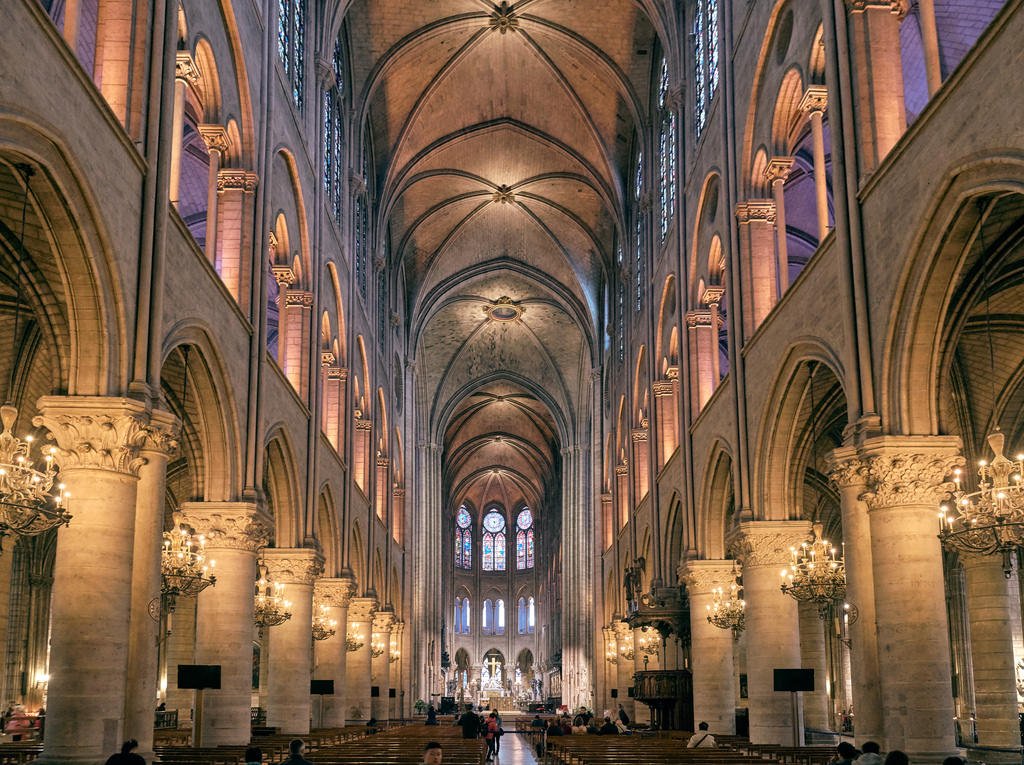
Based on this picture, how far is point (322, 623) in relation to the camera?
92.8ft

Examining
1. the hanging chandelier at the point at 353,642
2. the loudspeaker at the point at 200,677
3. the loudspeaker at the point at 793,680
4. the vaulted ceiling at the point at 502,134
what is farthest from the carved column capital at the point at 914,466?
the hanging chandelier at the point at 353,642

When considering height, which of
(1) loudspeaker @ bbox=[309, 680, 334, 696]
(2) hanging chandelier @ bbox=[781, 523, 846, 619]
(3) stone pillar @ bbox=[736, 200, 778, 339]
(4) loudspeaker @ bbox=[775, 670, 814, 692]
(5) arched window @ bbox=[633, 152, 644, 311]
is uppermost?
(5) arched window @ bbox=[633, 152, 644, 311]

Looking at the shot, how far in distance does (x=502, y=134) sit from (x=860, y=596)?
A: 97.5 ft

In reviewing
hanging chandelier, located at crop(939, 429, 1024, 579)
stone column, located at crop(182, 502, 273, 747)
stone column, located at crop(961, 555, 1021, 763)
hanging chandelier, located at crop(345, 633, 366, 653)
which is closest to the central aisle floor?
hanging chandelier, located at crop(345, 633, 366, 653)

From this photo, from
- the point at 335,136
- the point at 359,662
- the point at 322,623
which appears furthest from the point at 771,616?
the point at 335,136

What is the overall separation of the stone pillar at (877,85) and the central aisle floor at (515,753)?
61.1 ft

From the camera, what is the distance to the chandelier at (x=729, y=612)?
78.2 ft

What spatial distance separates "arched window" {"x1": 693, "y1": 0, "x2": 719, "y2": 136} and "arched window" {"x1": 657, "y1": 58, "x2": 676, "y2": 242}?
2.10 meters

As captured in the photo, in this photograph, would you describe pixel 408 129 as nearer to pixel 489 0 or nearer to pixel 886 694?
pixel 489 0

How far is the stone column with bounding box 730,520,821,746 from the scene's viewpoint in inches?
780

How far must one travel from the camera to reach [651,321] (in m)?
32.0

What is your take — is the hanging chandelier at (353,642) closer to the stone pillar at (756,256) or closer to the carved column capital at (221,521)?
the carved column capital at (221,521)

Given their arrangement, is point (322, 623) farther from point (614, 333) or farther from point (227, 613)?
point (614, 333)

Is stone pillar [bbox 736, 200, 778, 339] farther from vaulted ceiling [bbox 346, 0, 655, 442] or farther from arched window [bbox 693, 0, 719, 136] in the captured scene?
vaulted ceiling [bbox 346, 0, 655, 442]
